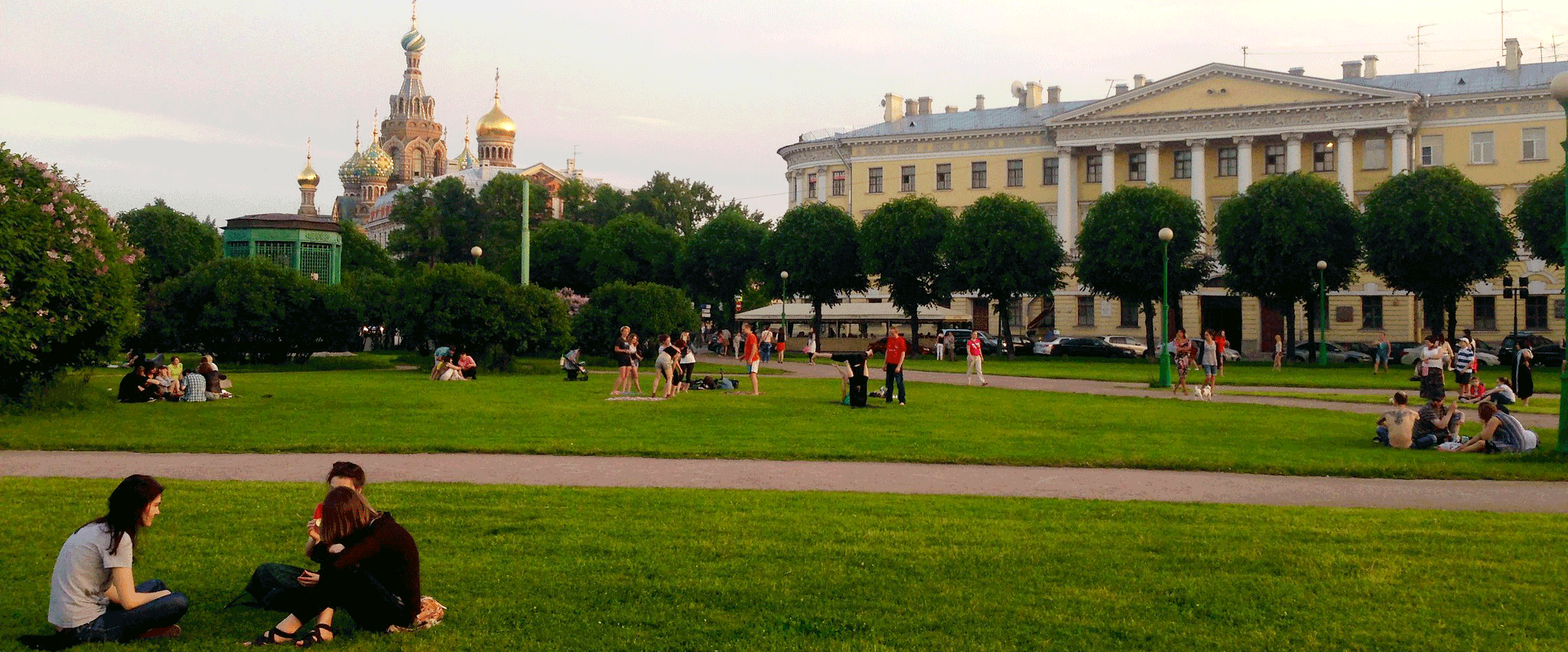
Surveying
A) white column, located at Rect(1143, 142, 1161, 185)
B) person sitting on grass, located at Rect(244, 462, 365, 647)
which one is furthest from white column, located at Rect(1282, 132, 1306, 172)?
person sitting on grass, located at Rect(244, 462, 365, 647)

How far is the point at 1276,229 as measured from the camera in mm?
56562

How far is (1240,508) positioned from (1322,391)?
80.8 feet

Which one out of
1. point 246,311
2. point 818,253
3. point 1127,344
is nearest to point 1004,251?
point 1127,344

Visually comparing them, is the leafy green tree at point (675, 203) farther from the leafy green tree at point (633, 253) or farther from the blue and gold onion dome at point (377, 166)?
the blue and gold onion dome at point (377, 166)

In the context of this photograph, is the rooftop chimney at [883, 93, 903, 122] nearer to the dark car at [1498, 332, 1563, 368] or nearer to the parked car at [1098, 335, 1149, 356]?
the parked car at [1098, 335, 1149, 356]

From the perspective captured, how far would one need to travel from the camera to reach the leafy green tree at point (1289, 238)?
5662 cm

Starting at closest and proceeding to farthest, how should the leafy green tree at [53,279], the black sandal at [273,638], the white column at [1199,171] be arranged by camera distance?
1. the black sandal at [273,638]
2. the leafy green tree at [53,279]
3. the white column at [1199,171]

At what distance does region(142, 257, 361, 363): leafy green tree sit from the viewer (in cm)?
4156

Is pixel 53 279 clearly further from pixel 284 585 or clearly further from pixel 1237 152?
pixel 1237 152

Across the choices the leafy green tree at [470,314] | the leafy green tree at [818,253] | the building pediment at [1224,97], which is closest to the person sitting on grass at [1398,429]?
the leafy green tree at [470,314]

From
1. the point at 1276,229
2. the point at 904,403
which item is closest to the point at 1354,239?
the point at 1276,229

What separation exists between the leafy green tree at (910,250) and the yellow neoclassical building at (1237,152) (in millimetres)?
12409

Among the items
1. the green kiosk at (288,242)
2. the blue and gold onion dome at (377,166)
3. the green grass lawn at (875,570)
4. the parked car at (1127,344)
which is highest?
the blue and gold onion dome at (377,166)

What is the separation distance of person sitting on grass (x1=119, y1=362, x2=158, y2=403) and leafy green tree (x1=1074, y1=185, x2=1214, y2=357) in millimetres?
→ 45027
